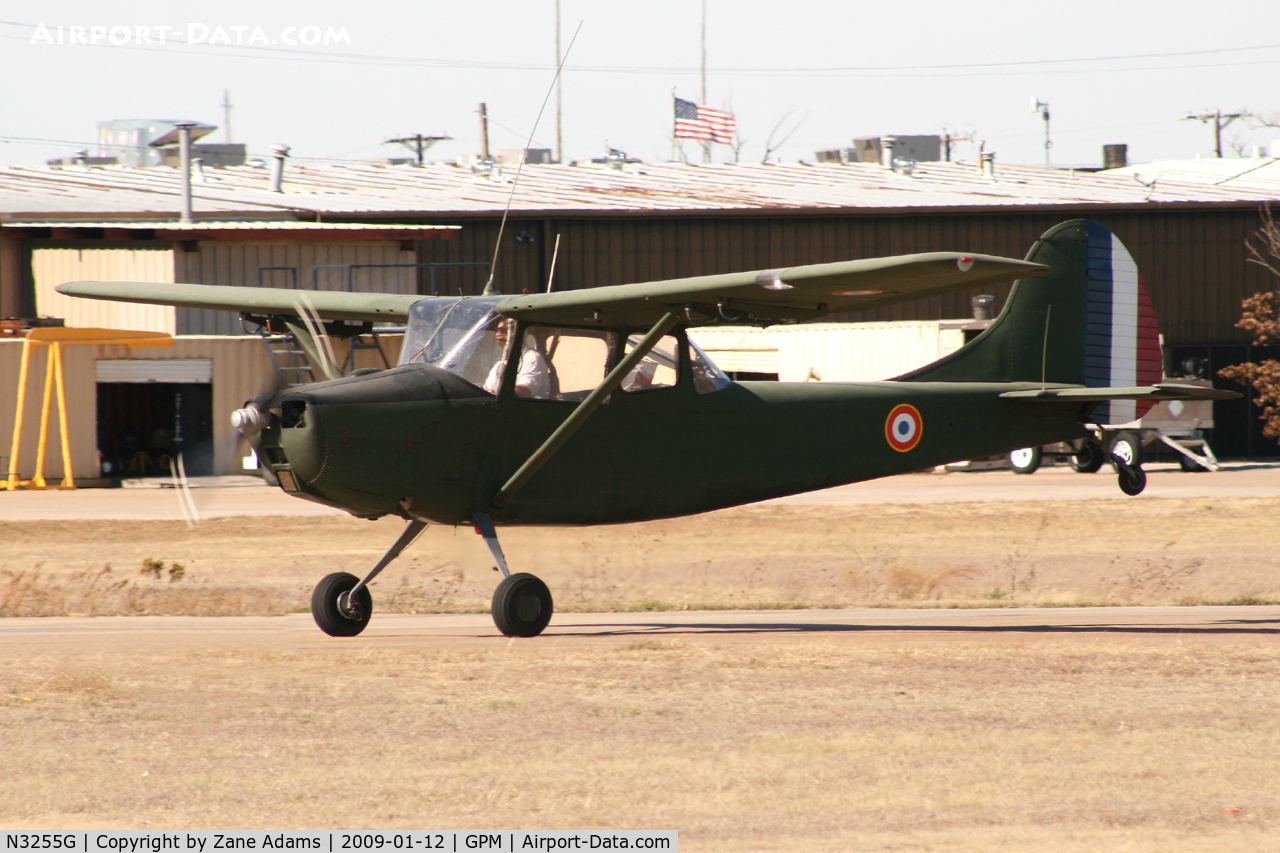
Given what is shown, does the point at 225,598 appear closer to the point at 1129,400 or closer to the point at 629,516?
the point at 629,516

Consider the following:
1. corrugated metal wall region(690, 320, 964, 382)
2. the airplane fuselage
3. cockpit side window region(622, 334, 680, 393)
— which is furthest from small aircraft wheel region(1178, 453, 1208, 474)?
cockpit side window region(622, 334, 680, 393)

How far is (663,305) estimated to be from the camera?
10.5m

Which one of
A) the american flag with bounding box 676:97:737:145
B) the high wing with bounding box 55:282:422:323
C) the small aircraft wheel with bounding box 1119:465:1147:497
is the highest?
the american flag with bounding box 676:97:737:145

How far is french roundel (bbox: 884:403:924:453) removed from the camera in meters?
12.6

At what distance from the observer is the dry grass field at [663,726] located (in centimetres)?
610

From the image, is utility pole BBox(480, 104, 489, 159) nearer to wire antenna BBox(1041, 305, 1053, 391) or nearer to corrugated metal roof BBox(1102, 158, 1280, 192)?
corrugated metal roof BBox(1102, 158, 1280, 192)

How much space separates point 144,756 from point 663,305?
16.5 ft

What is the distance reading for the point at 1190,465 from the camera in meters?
32.6

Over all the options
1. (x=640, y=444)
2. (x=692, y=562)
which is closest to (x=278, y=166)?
(x=692, y=562)

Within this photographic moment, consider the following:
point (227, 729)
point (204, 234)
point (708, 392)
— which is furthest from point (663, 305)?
point (204, 234)

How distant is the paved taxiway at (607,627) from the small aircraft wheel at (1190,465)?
65.0 feet

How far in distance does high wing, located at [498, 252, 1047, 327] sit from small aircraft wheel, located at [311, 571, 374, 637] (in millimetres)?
2552

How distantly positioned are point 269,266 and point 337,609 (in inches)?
Result: 858

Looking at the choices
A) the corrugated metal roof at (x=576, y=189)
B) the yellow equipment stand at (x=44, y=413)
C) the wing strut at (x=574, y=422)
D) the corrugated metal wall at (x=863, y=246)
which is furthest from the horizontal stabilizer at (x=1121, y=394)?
the corrugated metal roof at (x=576, y=189)
